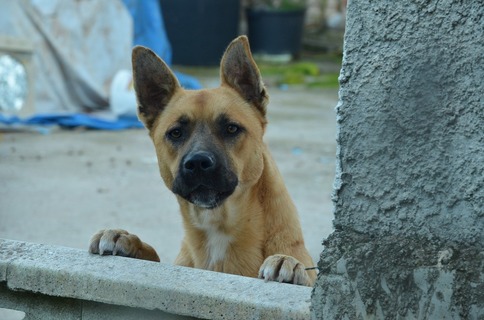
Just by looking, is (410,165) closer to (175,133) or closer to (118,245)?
(118,245)

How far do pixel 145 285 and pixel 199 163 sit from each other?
107cm

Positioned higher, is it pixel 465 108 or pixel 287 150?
pixel 465 108

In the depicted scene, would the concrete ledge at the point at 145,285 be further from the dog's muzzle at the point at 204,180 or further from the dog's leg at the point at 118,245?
the dog's muzzle at the point at 204,180

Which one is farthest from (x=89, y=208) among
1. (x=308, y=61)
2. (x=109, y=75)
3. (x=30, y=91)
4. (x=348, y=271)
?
(x=308, y=61)

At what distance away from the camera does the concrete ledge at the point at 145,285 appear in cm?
237

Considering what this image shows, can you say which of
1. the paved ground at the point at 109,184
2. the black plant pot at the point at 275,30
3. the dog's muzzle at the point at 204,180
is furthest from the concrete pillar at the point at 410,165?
the black plant pot at the point at 275,30

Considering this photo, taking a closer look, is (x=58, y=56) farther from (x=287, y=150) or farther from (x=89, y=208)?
(x=89, y=208)

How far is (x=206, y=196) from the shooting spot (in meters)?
3.57

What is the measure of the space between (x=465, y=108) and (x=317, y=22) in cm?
1726

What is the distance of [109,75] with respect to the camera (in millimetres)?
11898

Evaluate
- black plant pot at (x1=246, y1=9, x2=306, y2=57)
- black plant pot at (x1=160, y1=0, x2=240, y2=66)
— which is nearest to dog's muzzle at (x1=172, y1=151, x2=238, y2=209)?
black plant pot at (x1=160, y1=0, x2=240, y2=66)

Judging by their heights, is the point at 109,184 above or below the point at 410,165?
below

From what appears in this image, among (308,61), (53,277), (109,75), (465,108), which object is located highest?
(465,108)

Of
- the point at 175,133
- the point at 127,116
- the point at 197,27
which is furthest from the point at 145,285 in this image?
the point at 197,27
